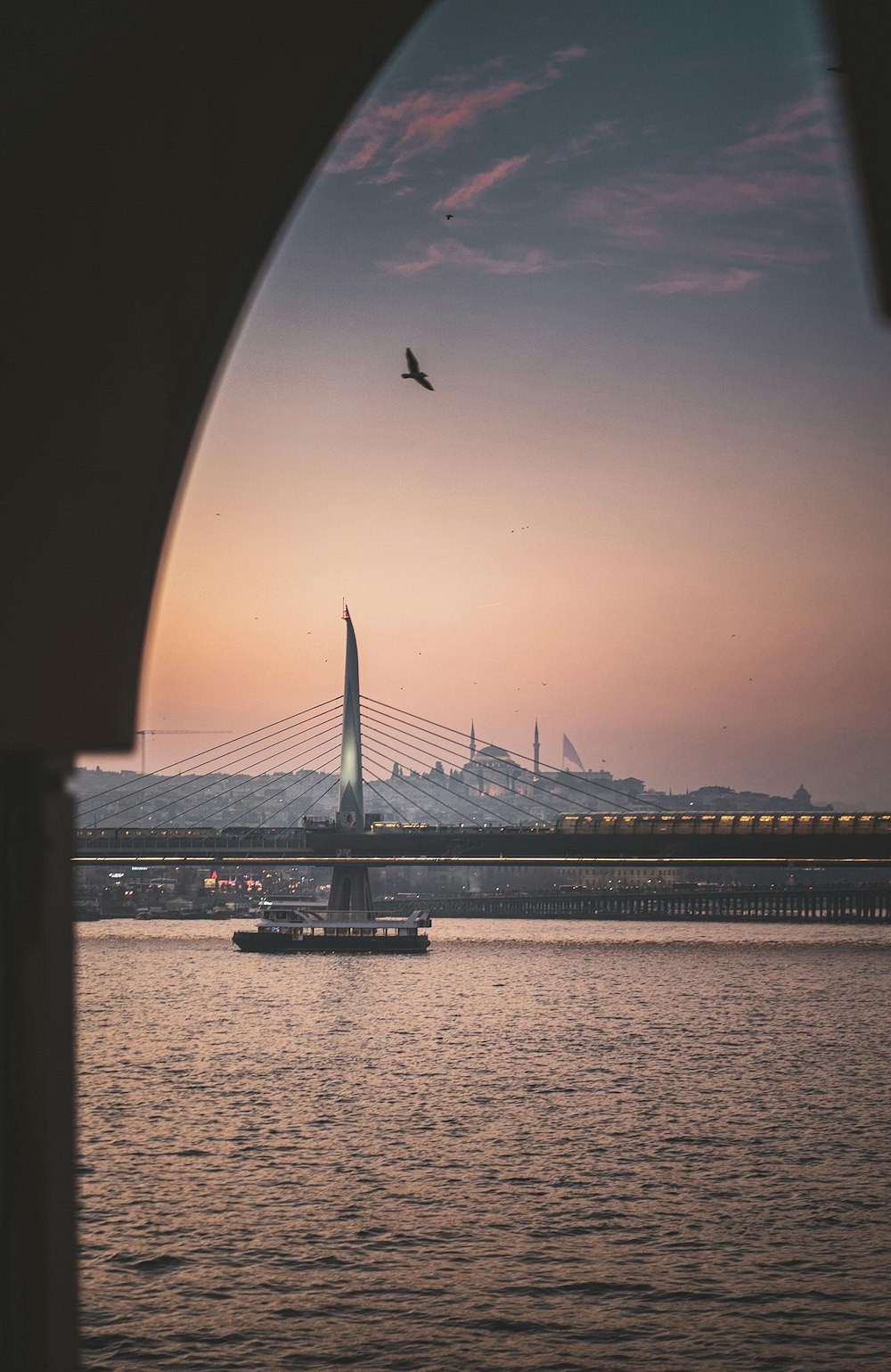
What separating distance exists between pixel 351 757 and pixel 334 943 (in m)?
9.24

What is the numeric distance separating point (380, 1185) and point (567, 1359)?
251 inches

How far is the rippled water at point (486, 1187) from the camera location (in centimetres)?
1306

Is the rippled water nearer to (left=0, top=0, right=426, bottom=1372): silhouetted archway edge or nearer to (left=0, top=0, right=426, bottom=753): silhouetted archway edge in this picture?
(left=0, top=0, right=426, bottom=1372): silhouetted archway edge

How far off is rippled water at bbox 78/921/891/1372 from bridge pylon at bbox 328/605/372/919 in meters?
22.6

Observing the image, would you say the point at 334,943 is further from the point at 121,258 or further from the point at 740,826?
the point at 121,258

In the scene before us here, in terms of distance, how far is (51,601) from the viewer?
2.15m

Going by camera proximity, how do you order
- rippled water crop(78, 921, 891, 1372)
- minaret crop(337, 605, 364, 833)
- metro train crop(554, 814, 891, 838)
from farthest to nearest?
minaret crop(337, 605, 364, 833), metro train crop(554, 814, 891, 838), rippled water crop(78, 921, 891, 1372)

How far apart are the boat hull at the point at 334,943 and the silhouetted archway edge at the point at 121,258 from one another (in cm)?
5757

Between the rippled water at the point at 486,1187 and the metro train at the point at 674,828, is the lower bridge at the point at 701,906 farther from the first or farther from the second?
the rippled water at the point at 486,1187

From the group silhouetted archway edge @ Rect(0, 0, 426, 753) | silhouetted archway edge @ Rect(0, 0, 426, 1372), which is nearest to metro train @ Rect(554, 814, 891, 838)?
silhouetted archway edge @ Rect(0, 0, 426, 1372)

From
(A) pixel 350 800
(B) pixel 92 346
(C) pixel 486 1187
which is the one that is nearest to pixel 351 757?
(A) pixel 350 800

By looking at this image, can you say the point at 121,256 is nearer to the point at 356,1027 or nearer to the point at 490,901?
the point at 356,1027

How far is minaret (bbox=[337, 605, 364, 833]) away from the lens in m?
63.2

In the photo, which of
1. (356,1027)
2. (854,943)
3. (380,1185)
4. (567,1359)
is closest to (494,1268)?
(567,1359)
